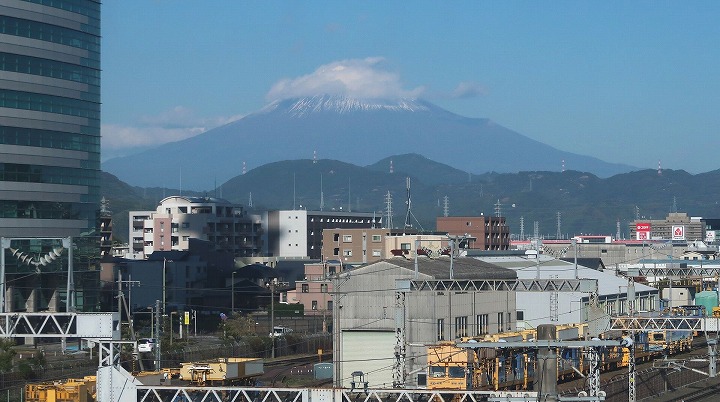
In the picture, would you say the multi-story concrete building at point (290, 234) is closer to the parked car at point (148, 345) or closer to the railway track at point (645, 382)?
the parked car at point (148, 345)

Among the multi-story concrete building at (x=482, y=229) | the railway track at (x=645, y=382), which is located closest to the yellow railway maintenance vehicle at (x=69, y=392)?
the railway track at (x=645, y=382)

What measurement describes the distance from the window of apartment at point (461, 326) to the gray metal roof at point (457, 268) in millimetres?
1901

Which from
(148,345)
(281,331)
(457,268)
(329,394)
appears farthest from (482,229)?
(329,394)

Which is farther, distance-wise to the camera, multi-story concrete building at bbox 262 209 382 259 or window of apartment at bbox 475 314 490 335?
multi-story concrete building at bbox 262 209 382 259

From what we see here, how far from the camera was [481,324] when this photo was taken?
5722 cm

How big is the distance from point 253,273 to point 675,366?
6910 cm

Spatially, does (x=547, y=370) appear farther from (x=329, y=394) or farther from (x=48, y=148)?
(x=48, y=148)

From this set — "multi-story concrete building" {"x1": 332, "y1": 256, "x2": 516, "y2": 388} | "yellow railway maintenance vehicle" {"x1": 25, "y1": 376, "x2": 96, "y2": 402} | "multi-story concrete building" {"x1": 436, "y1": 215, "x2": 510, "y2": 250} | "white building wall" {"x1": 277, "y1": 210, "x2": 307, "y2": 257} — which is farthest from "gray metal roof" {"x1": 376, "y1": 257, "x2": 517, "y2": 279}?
"white building wall" {"x1": 277, "y1": 210, "x2": 307, "y2": 257}

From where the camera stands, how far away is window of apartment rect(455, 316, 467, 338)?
177ft

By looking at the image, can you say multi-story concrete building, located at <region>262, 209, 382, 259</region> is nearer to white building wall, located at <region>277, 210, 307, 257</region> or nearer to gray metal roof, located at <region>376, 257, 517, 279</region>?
white building wall, located at <region>277, 210, 307, 257</region>

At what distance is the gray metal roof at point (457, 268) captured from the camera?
54312 mm

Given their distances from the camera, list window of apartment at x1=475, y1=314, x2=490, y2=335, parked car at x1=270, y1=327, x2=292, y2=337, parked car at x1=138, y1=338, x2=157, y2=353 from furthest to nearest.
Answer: parked car at x1=270, y1=327, x2=292, y2=337 < window of apartment at x1=475, y1=314, x2=490, y2=335 < parked car at x1=138, y1=338, x2=157, y2=353

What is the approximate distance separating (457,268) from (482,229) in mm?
97478

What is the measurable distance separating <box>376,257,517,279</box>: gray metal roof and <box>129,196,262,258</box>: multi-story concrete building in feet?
247
